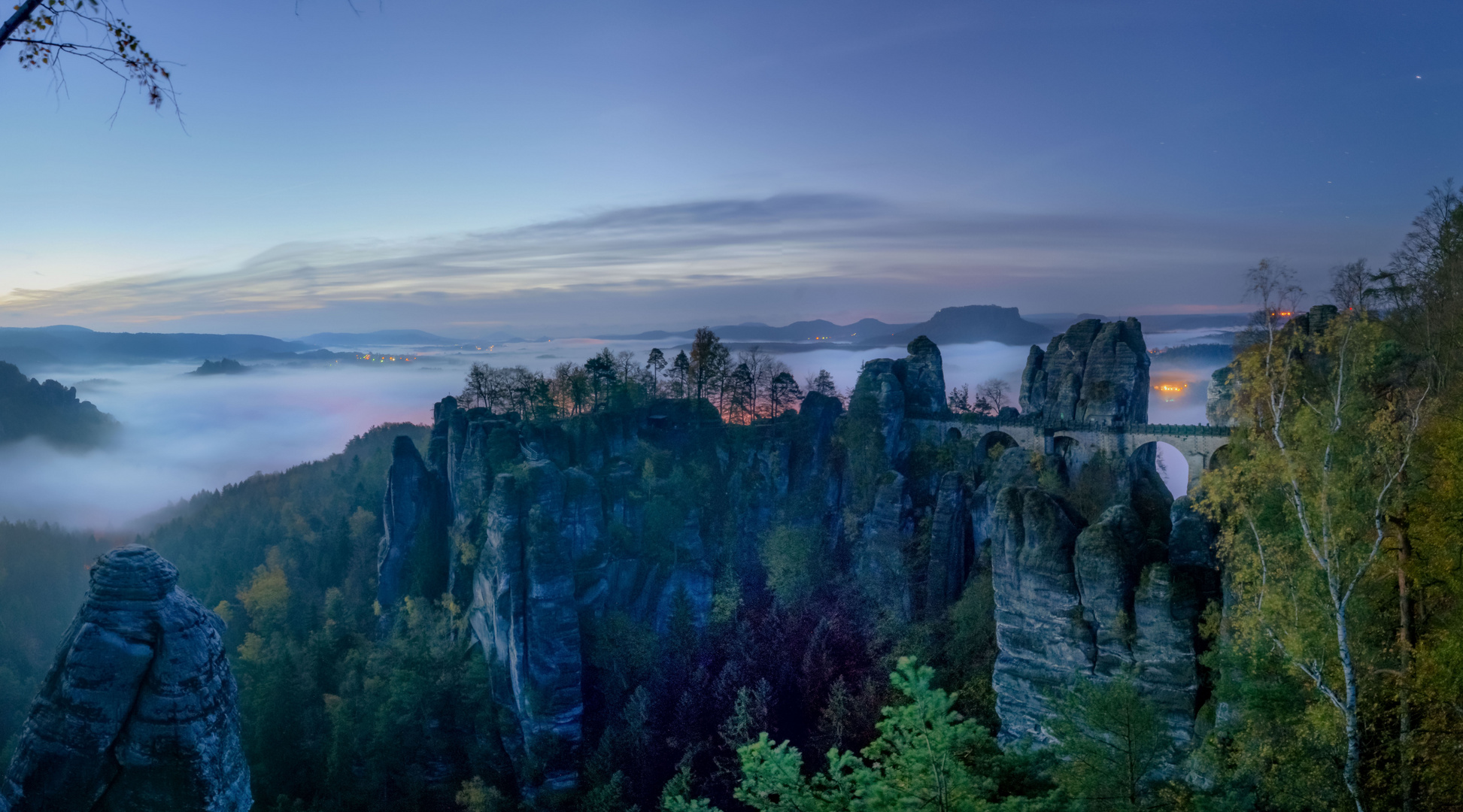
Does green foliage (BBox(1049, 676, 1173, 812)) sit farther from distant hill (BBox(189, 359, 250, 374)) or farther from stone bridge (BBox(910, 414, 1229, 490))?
distant hill (BBox(189, 359, 250, 374))

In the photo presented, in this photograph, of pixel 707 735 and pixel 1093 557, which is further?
pixel 707 735

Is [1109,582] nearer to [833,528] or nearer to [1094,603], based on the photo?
[1094,603]

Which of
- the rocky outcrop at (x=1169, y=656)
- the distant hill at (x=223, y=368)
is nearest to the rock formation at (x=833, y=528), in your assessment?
the rocky outcrop at (x=1169, y=656)

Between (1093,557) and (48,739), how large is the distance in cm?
2567

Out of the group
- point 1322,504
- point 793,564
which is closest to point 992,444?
point 793,564

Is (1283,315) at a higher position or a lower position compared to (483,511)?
higher

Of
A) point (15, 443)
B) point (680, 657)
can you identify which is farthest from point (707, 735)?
point (15, 443)

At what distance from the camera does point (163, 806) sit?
12.1m

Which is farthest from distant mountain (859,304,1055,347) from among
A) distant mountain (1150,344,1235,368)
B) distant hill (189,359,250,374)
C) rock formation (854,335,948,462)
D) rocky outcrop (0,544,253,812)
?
distant hill (189,359,250,374)

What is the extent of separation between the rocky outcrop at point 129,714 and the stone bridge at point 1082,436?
39.7m

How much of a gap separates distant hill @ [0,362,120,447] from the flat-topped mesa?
413ft

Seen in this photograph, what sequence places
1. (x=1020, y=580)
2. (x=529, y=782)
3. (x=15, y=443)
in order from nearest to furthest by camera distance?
(x=1020, y=580)
(x=529, y=782)
(x=15, y=443)

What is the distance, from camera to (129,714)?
12.2 metres

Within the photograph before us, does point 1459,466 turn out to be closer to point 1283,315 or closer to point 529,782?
point 1283,315
